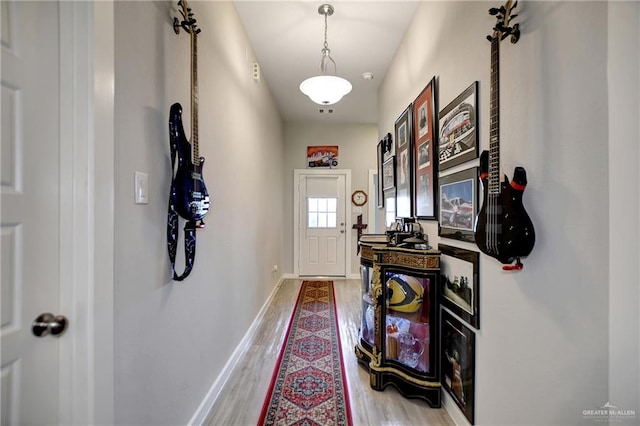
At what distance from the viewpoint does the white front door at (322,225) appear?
523 cm

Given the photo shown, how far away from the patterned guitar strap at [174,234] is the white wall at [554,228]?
1.45 m

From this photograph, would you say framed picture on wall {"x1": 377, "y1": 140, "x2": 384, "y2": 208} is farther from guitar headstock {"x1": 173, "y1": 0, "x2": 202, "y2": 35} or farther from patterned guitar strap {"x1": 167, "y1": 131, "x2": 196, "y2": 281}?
patterned guitar strap {"x1": 167, "y1": 131, "x2": 196, "y2": 281}

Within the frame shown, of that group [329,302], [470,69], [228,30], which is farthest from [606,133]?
[329,302]

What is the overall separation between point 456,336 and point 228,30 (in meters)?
2.65

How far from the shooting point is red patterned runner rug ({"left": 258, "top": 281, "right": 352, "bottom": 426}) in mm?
1641

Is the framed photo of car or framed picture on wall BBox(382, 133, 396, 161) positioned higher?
framed picture on wall BBox(382, 133, 396, 161)

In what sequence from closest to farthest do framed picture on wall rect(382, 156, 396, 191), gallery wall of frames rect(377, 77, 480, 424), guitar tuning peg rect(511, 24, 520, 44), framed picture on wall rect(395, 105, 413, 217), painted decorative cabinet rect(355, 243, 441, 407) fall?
1. guitar tuning peg rect(511, 24, 520, 44)
2. gallery wall of frames rect(377, 77, 480, 424)
3. painted decorative cabinet rect(355, 243, 441, 407)
4. framed picture on wall rect(395, 105, 413, 217)
5. framed picture on wall rect(382, 156, 396, 191)

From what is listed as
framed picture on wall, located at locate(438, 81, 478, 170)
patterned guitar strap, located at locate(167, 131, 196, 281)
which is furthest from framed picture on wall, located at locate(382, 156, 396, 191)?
patterned guitar strap, located at locate(167, 131, 196, 281)

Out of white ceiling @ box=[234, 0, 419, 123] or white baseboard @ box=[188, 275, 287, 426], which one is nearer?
white baseboard @ box=[188, 275, 287, 426]

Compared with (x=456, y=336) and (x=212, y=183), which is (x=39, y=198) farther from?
(x=456, y=336)

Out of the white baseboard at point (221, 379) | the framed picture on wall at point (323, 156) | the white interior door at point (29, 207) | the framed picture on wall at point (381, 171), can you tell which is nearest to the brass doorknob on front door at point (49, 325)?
the white interior door at point (29, 207)

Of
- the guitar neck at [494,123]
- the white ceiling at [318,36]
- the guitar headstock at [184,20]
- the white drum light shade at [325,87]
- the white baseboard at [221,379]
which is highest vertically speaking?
the white ceiling at [318,36]

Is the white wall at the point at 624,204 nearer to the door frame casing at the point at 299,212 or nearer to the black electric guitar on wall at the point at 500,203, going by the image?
the black electric guitar on wall at the point at 500,203

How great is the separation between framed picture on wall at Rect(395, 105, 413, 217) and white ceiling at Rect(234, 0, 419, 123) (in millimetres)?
804
